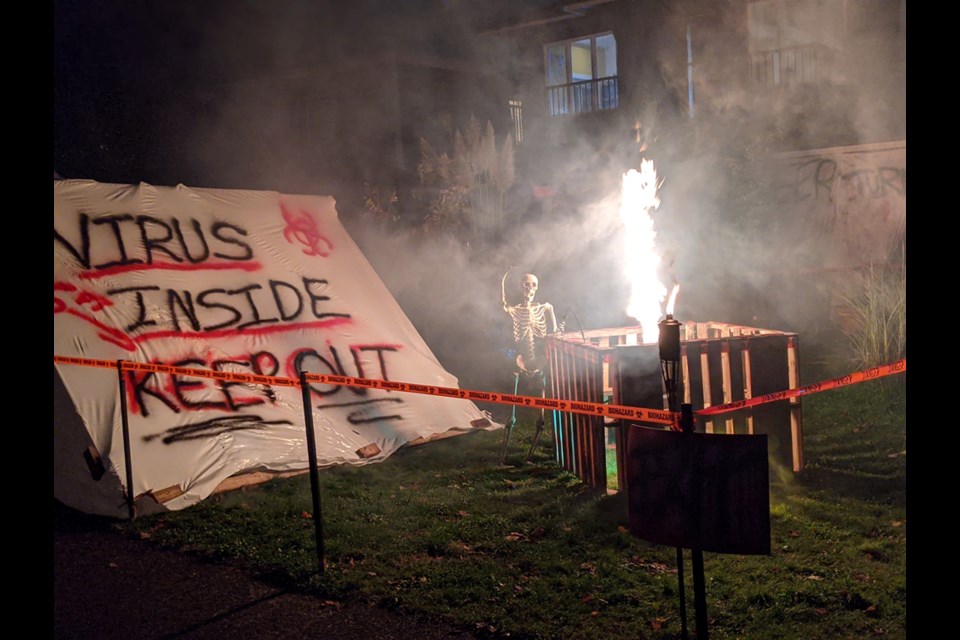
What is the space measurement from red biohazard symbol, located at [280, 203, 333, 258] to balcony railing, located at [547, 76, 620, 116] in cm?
1286

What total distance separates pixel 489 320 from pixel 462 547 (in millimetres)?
7034

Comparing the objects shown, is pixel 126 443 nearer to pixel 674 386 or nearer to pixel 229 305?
pixel 229 305

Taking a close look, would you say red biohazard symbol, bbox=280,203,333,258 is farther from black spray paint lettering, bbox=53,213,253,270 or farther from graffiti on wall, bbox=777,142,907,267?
graffiti on wall, bbox=777,142,907,267

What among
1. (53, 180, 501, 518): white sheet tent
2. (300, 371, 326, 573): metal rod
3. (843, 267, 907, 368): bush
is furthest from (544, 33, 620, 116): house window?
(300, 371, 326, 573): metal rod

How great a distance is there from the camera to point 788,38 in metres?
16.3

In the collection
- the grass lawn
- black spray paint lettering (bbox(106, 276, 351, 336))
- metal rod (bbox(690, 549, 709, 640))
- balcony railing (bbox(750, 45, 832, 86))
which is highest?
balcony railing (bbox(750, 45, 832, 86))

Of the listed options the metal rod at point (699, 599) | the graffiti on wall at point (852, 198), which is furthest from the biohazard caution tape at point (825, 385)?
the graffiti on wall at point (852, 198)

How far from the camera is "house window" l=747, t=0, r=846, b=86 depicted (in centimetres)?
1600

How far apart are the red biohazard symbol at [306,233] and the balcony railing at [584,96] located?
506 inches

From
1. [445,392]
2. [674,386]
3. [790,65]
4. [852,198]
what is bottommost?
[445,392]

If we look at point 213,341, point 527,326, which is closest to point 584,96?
point 527,326

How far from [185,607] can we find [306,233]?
4.96 meters

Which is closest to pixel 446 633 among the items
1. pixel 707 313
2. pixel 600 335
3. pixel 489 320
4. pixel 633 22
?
pixel 600 335

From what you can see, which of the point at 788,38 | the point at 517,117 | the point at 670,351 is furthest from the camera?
the point at 517,117
